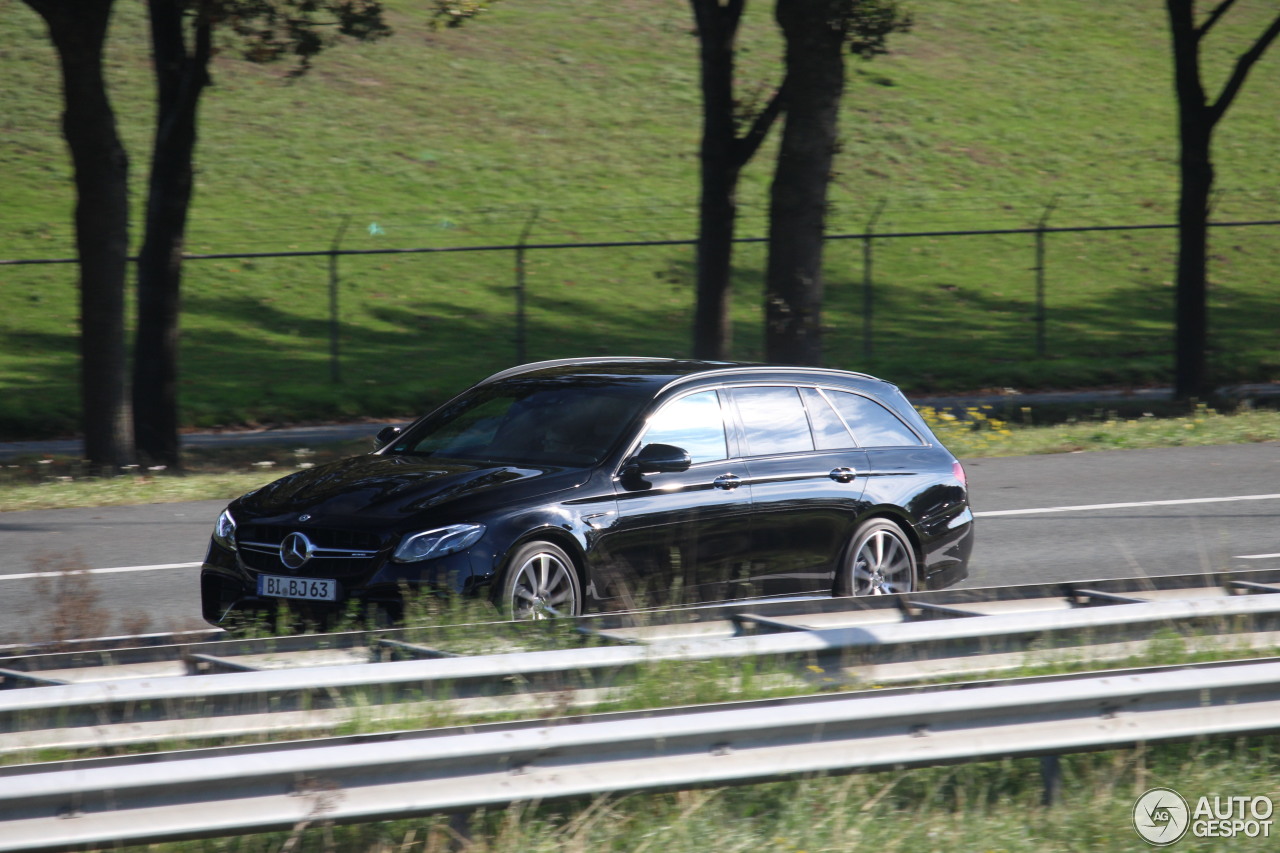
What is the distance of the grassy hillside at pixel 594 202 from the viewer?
80.1 feet

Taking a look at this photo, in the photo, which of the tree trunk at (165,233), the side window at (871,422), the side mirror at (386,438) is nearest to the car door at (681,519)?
the side window at (871,422)

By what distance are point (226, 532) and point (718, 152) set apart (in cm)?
1088

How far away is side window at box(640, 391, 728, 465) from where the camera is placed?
7738 mm

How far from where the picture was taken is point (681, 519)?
24.7 feet

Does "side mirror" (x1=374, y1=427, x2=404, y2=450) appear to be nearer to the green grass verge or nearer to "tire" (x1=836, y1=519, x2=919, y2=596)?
"tire" (x1=836, y1=519, x2=919, y2=596)

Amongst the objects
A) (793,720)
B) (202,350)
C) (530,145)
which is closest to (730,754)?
(793,720)

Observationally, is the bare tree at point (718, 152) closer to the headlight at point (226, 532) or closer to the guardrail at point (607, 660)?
the headlight at point (226, 532)

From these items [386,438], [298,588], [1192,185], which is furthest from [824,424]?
[1192,185]

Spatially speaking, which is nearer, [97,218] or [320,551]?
[320,551]

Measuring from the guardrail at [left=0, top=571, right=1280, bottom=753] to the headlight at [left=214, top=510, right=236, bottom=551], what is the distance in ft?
6.76

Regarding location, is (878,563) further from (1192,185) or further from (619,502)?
(1192,185)

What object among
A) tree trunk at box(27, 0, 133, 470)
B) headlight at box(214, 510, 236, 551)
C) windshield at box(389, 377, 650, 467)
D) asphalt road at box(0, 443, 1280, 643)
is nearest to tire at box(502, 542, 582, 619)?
windshield at box(389, 377, 650, 467)

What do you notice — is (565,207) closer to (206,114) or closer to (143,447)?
(206,114)

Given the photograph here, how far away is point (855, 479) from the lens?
8.20 metres
